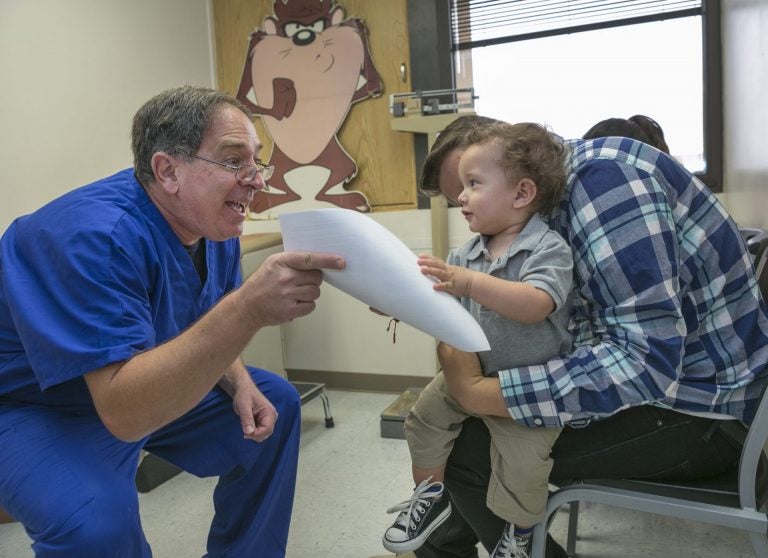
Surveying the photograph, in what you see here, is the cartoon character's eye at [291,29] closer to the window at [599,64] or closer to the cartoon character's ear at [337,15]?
the cartoon character's ear at [337,15]

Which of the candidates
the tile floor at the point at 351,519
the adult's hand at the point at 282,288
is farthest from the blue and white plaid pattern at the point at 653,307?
the tile floor at the point at 351,519

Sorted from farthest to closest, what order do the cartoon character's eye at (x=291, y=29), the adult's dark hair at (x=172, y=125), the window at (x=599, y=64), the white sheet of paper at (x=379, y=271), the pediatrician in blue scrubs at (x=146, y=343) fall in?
the cartoon character's eye at (x=291, y=29) → the window at (x=599, y=64) → the adult's dark hair at (x=172, y=125) → the pediatrician in blue scrubs at (x=146, y=343) → the white sheet of paper at (x=379, y=271)

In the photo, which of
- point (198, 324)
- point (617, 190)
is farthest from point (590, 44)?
point (198, 324)

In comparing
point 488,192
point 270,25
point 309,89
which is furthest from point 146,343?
point 270,25

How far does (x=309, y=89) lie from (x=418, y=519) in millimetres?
2395

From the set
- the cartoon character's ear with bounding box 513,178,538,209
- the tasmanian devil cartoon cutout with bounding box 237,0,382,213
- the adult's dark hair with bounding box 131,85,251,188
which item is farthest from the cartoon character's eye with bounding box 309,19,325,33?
the cartoon character's ear with bounding box 513,178,538,209

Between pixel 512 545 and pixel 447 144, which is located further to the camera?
pixel 447 144

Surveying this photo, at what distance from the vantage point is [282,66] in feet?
10.1

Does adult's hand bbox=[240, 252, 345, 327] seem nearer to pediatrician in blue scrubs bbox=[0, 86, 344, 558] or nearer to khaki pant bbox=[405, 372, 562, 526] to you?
pediatrician in blue scrubs bbox=[0, 86, 344, 558]

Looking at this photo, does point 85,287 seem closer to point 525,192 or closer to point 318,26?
point 525,192

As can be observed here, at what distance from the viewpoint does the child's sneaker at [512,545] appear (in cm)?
110

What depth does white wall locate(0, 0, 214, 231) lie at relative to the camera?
2215 millimetres

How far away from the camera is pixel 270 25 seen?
10.1 feet

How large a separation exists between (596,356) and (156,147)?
951 mm
